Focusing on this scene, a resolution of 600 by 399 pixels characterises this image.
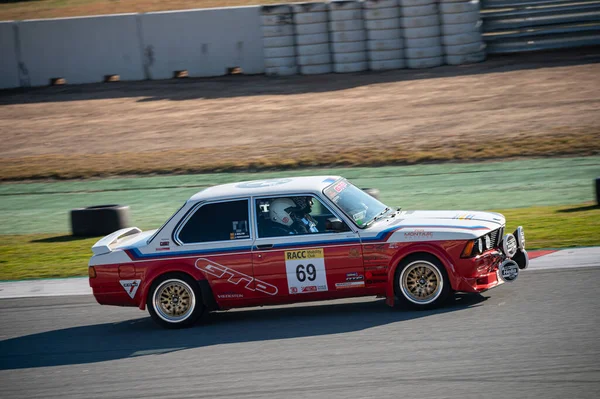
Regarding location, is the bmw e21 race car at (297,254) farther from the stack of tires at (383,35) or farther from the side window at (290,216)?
the stack of tires at (383,35)

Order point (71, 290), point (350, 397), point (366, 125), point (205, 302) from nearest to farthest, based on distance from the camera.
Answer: point (350, 397), point (205, 302), point (71, 290), point (366, 125)

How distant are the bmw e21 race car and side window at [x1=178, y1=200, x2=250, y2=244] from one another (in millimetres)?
11

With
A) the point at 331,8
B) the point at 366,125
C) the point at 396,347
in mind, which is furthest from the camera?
the point at 331,8

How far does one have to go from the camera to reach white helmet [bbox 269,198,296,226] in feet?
28.7

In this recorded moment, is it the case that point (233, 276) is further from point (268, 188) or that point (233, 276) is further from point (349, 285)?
point (349, 285)

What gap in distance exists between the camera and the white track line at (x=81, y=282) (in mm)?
9930

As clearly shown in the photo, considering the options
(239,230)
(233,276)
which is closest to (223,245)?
(239,230)

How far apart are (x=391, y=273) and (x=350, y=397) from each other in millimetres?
2298

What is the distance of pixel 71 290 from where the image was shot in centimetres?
1109

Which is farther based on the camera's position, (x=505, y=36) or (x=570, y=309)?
(x=505, y=36)

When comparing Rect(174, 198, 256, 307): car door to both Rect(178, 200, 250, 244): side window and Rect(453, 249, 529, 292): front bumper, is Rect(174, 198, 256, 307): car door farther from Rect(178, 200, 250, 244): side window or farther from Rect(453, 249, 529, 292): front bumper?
Rect(453, 249, 529, 292): front bumper

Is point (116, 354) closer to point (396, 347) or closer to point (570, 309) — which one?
→ point (396, 347)

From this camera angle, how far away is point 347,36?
2500cm

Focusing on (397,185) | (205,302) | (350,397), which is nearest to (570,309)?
(350,397)
